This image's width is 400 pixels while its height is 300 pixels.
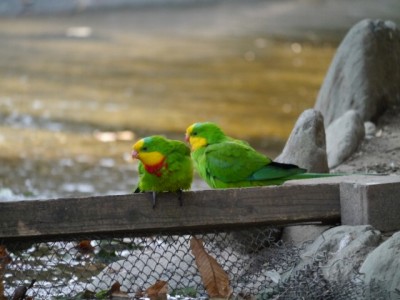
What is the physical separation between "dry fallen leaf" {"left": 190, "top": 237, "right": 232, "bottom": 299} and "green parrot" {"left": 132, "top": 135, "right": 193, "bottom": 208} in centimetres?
24

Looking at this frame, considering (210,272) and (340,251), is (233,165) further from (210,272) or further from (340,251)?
(340,251)

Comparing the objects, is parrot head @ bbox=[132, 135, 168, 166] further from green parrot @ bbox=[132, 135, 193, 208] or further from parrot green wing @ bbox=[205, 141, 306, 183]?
parrot green wing @ bbox=[205, 141, 306, 183]

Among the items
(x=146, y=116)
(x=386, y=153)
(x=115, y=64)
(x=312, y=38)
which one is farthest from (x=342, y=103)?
(x=312, y=38)

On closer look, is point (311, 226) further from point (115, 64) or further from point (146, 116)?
point (115, 64)

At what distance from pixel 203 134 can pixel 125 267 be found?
2.60ft

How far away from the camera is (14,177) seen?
8469 mm

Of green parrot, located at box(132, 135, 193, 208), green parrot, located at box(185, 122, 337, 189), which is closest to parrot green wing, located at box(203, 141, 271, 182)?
green parrot, located at box(185, 122, 337, 189)

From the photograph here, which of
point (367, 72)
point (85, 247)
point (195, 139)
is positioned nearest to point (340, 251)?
point (195, 139)

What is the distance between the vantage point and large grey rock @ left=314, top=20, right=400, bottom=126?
7809mm

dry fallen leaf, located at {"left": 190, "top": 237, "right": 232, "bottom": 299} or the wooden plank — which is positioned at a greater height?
the wooden plank

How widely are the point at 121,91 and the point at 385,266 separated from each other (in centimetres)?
870

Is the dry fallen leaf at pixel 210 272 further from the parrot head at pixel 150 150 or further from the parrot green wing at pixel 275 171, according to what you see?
the parrot green wing at pixel 275 171

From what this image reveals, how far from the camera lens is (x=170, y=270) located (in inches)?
201

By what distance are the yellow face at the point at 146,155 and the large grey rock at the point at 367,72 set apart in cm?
354
